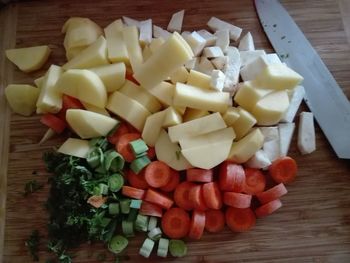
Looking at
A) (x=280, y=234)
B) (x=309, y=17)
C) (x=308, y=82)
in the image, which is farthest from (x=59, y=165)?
(x=309, y=17)

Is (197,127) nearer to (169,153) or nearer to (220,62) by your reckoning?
(169,153)

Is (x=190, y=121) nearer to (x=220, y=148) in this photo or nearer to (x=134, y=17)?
(x=220, y=148)

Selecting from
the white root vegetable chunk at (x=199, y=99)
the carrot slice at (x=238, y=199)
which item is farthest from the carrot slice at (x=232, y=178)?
the white root vegetable chunk at (x=199, y=99)

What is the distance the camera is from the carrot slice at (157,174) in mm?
1927

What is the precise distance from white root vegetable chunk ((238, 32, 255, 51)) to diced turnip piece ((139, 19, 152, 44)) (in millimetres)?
411

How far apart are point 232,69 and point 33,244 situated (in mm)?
1091

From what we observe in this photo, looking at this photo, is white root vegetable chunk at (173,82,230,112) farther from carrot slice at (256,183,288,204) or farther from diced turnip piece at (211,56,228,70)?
carrot slice at (256,183,288,204)

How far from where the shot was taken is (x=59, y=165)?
195cm

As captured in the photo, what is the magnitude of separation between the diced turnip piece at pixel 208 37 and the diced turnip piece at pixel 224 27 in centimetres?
6

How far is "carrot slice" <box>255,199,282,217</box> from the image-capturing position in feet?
6.31

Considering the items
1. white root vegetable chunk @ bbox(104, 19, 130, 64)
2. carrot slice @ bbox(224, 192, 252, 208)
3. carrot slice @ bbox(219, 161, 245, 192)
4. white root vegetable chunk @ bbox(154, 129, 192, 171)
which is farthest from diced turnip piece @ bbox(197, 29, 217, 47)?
carrot slice @ bbox(224, 192, 252, 208)

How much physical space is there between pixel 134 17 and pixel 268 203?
1.06 metres

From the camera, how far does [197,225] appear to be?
188 centimetres

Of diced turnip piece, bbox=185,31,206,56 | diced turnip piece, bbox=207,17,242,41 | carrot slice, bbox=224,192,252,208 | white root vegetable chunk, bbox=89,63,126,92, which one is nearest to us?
carrot slice, bbox=224,192,252,208
